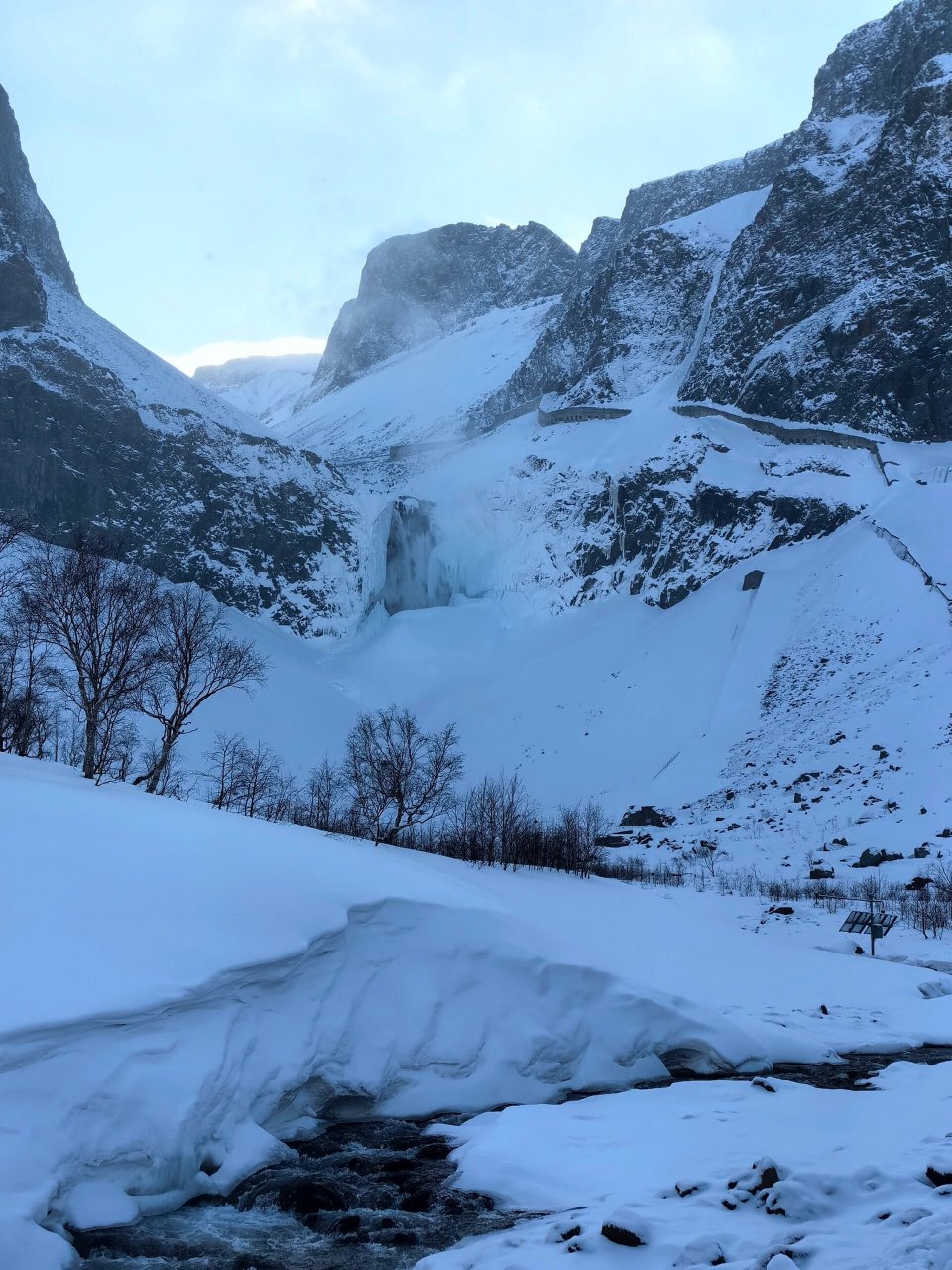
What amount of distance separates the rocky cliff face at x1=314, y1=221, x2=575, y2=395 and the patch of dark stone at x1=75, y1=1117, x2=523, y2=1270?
6681 inches

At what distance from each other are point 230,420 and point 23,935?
97735 mm

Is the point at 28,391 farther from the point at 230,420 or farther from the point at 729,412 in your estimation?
the point at 729,412

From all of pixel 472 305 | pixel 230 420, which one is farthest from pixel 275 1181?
pixel 472 305

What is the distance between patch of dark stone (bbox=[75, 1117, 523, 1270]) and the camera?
23.4 ft

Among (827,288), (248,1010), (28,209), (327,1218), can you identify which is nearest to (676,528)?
(827,288)

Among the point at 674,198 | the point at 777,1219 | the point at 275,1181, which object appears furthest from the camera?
the point at 674,198

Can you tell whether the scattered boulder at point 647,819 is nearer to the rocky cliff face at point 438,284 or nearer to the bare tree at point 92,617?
the bare tree at point 92,617

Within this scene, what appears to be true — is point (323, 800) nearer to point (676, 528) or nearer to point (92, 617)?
point (92, 617)

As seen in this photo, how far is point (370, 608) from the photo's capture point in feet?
281

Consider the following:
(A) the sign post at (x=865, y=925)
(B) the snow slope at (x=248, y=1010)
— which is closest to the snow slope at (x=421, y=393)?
(A) the sign post at (x=865, y=925)

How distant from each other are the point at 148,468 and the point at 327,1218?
8786 cm

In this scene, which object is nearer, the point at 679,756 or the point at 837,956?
the point at 837,956

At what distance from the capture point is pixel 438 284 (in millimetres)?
174875

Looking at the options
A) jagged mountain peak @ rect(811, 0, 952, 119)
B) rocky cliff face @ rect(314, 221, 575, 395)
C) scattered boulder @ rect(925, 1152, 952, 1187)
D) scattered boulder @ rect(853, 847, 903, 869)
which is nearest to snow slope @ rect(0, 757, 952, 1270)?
scattered boulder @ rect(925, 1152, 952, 1187)
